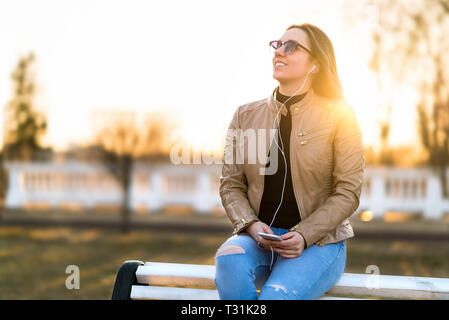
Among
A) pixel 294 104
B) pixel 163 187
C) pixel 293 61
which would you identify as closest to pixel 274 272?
pixel 294 104

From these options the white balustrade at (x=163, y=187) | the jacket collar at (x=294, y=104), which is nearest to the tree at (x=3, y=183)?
the white balustrade at (x=163, y=187)

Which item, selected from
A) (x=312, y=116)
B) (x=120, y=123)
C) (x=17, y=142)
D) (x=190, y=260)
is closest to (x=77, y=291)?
(x=190, y=260)

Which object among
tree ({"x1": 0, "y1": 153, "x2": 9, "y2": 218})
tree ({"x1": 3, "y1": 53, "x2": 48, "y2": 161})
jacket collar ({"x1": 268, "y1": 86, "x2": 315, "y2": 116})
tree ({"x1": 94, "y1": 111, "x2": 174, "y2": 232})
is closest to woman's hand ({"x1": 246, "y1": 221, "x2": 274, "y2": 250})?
jacket collar ({"x1": 268, "y1": 86, "x2": 315, "y2": 116})

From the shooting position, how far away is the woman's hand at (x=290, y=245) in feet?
6.61

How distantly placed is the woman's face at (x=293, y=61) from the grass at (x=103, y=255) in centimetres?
387

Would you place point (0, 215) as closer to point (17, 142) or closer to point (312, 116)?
point (17, 142)

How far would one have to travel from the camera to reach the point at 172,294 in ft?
6.85

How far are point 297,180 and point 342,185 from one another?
0.19 meters

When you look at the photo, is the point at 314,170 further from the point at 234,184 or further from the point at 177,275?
the point at 177,275

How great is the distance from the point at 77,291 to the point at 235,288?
4655 millimetres

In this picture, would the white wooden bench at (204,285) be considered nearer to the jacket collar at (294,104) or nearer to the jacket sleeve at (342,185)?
the jacket sleeve at (342,185)

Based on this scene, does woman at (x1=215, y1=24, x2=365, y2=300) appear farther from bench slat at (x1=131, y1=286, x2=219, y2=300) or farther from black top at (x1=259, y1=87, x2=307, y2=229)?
bench slat at (x1=131, y1=286, x2=219, y2=300)

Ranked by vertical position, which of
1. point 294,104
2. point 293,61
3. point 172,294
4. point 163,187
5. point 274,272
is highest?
point 293,61

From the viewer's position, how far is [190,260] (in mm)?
8398
